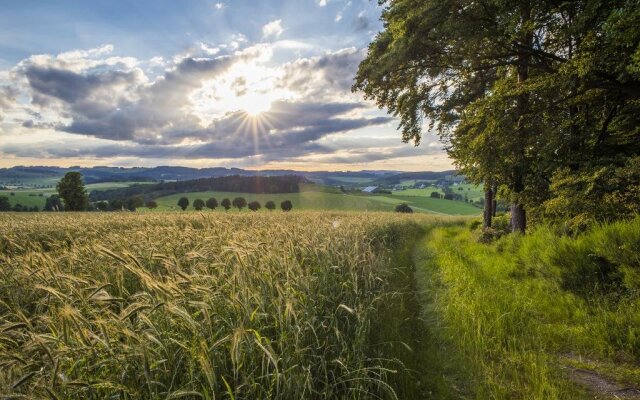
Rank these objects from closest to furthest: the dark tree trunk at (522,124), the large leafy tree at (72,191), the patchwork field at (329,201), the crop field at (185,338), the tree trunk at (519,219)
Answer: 1. the crop field at (185,338)
2. the dark tree trunk at (522,124)
3. the tree trunk at (519,219)
4. the large leafy tree at (72,191)
5. the patchwork field at (329,201)

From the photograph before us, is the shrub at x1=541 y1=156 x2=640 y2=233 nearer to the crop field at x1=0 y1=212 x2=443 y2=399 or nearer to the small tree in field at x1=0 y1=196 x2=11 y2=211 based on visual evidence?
the crop field at x1=0 y1=212 x2=443 y2=399

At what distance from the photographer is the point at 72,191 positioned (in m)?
66.9

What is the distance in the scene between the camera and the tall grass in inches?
178

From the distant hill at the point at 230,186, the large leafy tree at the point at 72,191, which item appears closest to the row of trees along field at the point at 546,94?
the large leafy tree at the point at 72,191

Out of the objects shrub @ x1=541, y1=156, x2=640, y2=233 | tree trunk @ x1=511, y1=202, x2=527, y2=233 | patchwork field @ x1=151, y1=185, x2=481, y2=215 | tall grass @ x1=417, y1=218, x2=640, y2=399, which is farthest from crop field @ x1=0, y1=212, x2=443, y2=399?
patchwork field @ x1=151, y1=185, x2=481, y2=215

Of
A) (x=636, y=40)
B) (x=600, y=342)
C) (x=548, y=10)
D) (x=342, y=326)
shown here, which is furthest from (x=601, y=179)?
(x=342, y=326)

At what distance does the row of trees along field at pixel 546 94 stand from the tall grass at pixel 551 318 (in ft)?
6.19

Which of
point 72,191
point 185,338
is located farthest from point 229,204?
point 185,338

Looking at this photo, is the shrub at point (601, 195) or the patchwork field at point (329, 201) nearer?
the shrub at point (601, 195)

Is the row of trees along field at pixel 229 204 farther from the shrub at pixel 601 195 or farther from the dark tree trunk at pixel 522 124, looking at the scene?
the shrub at pixel 601 195

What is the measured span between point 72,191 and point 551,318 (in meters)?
81.5

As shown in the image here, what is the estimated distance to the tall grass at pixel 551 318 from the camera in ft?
14.9

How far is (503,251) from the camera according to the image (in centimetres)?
1218

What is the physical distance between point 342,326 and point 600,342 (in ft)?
13.3
